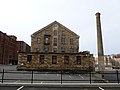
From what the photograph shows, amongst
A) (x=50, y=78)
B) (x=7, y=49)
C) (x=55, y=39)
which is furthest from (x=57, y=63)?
(x=7, y=49)

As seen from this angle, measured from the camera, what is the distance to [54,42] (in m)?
51.3

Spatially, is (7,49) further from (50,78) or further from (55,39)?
(50,78)

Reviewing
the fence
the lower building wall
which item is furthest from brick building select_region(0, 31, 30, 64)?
the fence

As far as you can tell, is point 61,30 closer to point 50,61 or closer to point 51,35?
point 51,35

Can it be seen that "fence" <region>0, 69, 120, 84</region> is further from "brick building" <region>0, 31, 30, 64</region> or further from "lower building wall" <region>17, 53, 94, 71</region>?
"brick building" <region>0, 31, 30, 64</region>

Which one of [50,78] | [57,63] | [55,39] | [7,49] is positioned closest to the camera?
[50,78]

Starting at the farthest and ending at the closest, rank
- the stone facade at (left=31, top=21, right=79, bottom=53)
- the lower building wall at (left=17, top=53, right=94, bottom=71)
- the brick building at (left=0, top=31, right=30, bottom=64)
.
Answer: the brick building at (left=0, top=31, right=30, bottom=64), the stone facade at (left=31, top=21, right=79, bottom=53), the lower building wall at (left=17, top=53, right=94, bottom=71)

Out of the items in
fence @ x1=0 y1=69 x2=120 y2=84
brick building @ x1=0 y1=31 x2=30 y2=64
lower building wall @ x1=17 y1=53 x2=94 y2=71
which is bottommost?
fence @ x1=0 y1=69 x2=120 y2=84

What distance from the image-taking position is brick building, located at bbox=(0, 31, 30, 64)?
7470 centimetres

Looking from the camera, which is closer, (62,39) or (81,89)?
(81,89)

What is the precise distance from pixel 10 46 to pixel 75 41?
4732cm

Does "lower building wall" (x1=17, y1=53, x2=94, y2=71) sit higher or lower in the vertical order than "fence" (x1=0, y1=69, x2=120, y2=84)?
higher

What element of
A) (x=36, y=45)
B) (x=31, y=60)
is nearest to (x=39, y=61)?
(x=31, y=60)

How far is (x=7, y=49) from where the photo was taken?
82312 mm
